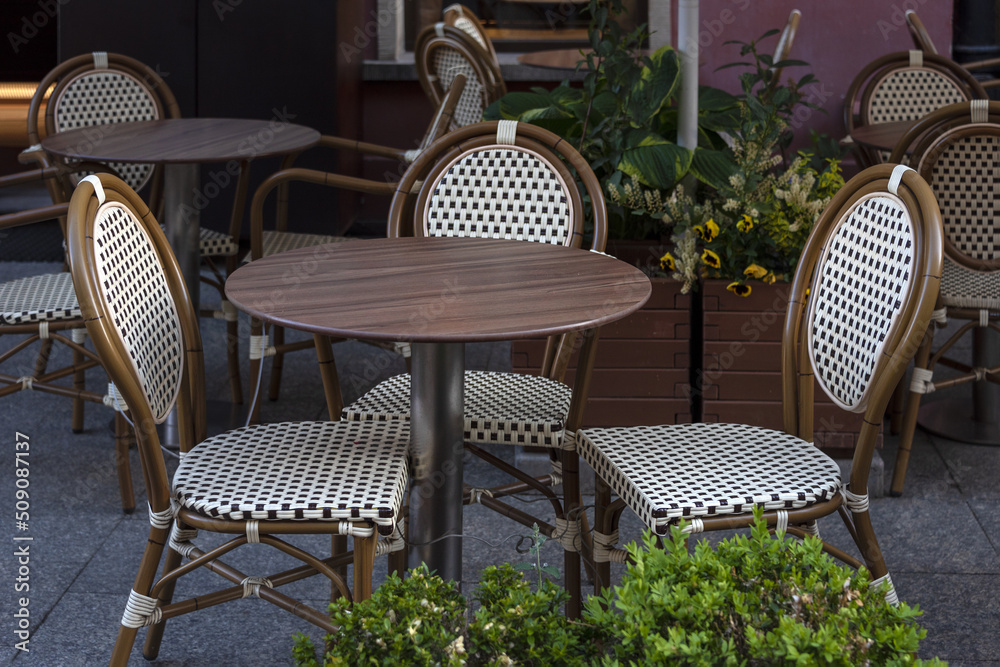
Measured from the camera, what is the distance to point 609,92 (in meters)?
3.20

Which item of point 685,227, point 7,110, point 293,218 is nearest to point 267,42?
point 293,218

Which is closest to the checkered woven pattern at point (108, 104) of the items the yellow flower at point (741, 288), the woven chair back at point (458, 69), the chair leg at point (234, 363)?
the chair leg at point (234, 363)

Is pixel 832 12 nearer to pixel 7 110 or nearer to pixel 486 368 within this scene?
pixel 486 368

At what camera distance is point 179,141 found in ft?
10.7

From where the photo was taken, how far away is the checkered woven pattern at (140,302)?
1.78 metres

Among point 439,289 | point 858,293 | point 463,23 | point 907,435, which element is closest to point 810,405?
point 858,293

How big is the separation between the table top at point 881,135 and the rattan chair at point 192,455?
2051 mm

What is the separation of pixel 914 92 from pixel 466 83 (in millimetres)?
1742

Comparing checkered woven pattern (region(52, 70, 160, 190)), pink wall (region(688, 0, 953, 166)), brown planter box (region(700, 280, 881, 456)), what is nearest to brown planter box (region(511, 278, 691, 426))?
brown planter box (region(700, 280, 881, 456))

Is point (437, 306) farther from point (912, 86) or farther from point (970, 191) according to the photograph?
point (912, 86)

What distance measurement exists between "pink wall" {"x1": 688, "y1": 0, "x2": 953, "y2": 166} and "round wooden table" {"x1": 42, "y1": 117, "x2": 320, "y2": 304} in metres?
2.76

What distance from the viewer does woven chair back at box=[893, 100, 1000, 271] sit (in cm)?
285

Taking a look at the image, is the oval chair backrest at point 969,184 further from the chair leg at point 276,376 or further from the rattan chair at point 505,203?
the chair leg at point 276,376

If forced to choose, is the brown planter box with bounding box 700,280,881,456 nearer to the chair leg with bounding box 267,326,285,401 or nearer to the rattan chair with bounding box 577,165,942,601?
the rattan chair with bounding box 577,165,942,601
